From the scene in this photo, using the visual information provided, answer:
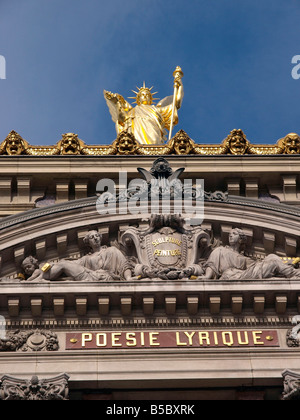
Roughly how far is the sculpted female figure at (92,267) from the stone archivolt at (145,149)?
9.67 feet

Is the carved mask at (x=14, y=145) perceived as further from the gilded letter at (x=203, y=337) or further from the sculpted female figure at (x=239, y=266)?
the gilded letter at (x=203, y=337)

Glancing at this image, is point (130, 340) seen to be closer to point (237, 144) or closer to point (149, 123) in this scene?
point (237, 144)

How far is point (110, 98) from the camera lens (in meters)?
31.4

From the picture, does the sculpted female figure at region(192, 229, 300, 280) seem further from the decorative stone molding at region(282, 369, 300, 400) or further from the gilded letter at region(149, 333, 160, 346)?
the decorative stone molding at region(282, 369, 300, 400)

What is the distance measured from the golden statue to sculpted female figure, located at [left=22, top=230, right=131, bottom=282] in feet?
17.7

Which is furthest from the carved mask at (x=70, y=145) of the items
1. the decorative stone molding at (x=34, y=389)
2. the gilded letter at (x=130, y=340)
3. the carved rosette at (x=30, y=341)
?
the decorative stone molding at (x=34, y=389)

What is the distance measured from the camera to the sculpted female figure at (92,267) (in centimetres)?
2450

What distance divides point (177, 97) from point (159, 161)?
557 cm

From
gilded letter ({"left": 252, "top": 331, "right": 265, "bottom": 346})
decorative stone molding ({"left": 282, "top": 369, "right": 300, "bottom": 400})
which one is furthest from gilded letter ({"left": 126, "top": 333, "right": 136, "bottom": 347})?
decorative stone molding ({"left": 282, "top": 369, "right": 300, "bottom": 400})

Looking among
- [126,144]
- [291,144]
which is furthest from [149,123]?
[291,144]

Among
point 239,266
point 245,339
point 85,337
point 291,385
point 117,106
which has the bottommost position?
point 291,385

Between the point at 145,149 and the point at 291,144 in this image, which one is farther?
the point at 145,149

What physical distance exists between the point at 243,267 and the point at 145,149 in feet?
13.8

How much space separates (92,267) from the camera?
81.3 feet
